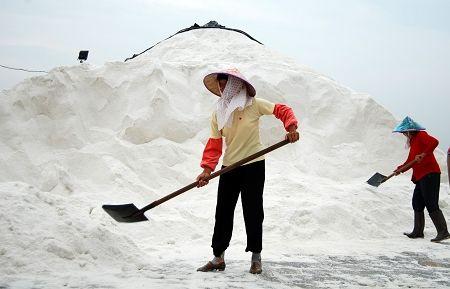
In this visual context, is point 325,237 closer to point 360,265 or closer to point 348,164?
point 360,265

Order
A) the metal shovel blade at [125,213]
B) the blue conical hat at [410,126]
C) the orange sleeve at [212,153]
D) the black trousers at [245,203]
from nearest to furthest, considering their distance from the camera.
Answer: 1. the black trousers at [245,203]
2. the orange sleeve at [212,153]
3. the metal shovel blade at [125,213]
4. the blue conical hat at [410,126]

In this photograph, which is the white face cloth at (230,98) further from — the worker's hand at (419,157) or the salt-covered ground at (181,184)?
the worker's hand at (419,157)

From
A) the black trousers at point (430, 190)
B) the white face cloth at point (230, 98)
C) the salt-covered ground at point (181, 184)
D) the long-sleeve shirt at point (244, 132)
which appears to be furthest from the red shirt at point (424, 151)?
the white face cloth at point (230, 98)

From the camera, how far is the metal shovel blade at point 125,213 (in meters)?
3.29

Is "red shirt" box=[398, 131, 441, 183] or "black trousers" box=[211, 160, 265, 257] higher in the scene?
"red shirt" box=[398, 131, 441, 183]

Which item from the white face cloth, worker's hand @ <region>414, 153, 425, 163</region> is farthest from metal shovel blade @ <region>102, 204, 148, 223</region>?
worker's hand @ <region>414, 153, 425, 163</region>

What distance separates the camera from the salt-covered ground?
2.91 m

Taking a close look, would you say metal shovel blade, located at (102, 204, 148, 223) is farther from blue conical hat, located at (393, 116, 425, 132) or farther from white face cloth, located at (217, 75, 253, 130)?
blue conical hat, located at (393, 116, 425, 132)

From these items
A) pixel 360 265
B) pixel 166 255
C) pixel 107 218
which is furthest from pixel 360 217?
pixel 107 218

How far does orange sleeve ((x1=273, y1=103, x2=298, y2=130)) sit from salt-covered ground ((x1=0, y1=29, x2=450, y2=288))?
101 cm

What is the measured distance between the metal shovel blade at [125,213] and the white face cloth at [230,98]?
907mm

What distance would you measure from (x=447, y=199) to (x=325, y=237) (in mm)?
2783

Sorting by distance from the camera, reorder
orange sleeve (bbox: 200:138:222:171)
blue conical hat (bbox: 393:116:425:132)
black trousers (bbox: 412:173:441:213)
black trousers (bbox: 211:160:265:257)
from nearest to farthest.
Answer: black trousers (bbox: 211:160:265:257)
orange sleeve (bbox: 200:138:222:171)
black trousers (bbox: 412:173:441:213)
blue conical hat (bbox: 393:116:425:132)

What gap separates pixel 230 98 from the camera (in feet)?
10.2
